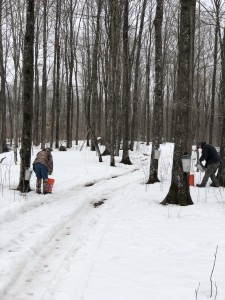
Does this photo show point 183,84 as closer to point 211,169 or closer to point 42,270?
point 211,169

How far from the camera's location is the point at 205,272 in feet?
14.8

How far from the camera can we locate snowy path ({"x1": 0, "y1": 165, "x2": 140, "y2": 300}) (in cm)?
444

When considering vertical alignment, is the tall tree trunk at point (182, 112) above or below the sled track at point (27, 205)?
above

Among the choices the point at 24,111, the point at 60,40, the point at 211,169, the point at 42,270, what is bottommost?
the point at 42,270

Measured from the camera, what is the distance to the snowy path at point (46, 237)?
4.44m

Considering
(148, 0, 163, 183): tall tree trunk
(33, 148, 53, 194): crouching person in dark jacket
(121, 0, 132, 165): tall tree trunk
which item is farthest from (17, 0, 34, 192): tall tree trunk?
(121, 0, 132, 165): tall tree trunk

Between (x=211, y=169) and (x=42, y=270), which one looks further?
(x=211, y=169)

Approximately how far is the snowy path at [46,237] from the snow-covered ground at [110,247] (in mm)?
13

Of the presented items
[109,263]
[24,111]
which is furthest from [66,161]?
[109,263]

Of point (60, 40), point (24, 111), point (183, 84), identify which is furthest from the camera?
point (60, 40)

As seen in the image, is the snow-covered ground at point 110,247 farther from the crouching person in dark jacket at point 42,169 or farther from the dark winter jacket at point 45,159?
the dark winter jacket at point 45,159

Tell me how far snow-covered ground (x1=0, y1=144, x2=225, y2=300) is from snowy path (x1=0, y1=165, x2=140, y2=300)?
0.01 meters

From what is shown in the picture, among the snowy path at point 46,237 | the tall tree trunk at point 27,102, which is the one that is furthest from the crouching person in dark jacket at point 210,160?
the tall tree trunk at point 27,102

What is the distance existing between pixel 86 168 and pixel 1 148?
49.7 feet
